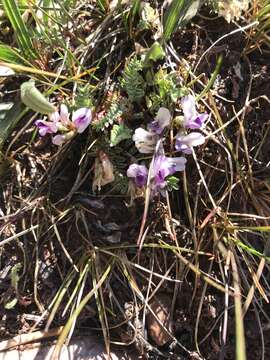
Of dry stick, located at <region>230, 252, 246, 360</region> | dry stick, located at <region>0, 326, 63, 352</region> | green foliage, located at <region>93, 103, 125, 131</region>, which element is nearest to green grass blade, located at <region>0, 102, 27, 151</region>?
green foliage, located at <region>93, 103, 125, 131</region>

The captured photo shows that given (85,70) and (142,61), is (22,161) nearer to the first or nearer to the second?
(85,70)

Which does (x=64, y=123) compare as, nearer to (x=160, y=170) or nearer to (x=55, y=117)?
(x=55, y=117)

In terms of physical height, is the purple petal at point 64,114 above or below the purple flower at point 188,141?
above

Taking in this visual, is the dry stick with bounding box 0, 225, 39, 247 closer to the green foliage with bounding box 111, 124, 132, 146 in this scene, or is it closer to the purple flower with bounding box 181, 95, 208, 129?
the green foliage with bounding box 111, 124, 132, 146

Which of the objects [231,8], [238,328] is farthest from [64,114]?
[238,328]

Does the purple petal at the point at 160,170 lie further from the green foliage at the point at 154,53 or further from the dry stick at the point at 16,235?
the dry stick at the point at 16,235

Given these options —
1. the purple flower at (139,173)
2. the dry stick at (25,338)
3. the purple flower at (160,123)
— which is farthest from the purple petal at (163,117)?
the dry stick at (25,338)

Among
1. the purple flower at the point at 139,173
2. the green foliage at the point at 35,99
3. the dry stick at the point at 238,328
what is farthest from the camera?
the purple flower at the point at 139,173
